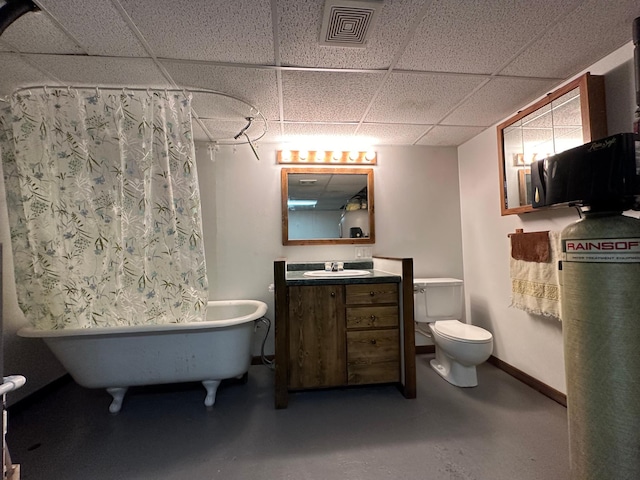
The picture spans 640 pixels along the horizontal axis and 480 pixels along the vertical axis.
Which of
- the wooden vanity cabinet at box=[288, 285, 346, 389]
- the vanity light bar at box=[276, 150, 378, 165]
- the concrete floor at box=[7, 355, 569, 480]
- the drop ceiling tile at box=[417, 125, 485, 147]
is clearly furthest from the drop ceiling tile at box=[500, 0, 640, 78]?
the concrete floor at box=[7, 355, 569, 480]

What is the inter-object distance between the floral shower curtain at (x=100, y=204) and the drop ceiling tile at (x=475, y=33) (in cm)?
142

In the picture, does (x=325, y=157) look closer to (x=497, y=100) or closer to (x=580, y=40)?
(x=497, y=100)

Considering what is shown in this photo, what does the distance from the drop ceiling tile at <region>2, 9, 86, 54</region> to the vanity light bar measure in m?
1.56

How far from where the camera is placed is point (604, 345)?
108cm

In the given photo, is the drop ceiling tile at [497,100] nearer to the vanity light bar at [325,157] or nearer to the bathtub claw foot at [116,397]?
the vanity light bar at [325,157]

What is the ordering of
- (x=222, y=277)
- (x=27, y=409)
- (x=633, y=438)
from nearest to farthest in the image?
(x=633, y=438), (x=27, y=409), (x=222, y=277)

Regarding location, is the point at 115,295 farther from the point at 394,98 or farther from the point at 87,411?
the point at 394,98

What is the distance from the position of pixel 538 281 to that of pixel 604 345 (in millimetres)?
966

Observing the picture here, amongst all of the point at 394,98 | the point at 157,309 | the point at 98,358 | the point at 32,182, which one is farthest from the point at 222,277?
the point at 394,98

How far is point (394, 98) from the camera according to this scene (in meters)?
1.92

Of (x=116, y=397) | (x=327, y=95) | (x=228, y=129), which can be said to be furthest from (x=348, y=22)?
(x=116, y=397)

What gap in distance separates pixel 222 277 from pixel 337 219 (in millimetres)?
1252

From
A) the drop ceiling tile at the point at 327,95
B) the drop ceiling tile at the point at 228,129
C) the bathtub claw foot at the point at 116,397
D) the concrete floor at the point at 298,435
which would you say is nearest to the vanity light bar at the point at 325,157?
the drop ceiling tile at the point at 228,129

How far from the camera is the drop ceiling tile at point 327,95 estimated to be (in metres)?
1.67
